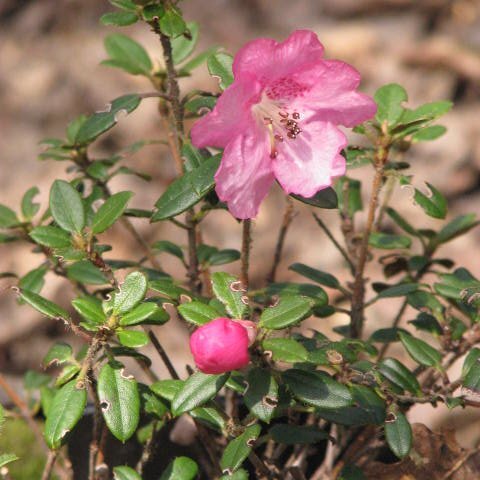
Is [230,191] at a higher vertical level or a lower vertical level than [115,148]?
higher

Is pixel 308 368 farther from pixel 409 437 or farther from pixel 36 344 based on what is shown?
pixel 36 344

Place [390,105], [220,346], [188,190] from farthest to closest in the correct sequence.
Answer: [390,105]
[188,190]
[220,346]

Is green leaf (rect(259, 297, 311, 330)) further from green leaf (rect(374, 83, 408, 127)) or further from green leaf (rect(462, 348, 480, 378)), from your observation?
green leaf (rect(374, 83, 408, 127))

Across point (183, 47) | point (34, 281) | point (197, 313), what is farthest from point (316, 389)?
point (183, 47)

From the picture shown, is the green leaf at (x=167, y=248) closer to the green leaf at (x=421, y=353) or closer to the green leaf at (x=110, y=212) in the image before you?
the green leaf at (x=110, y=212)

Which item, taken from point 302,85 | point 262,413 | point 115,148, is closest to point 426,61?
point 115,148

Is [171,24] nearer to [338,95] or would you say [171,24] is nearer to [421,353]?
[338,95]

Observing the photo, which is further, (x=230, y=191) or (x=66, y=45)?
(x=66, y=45)
